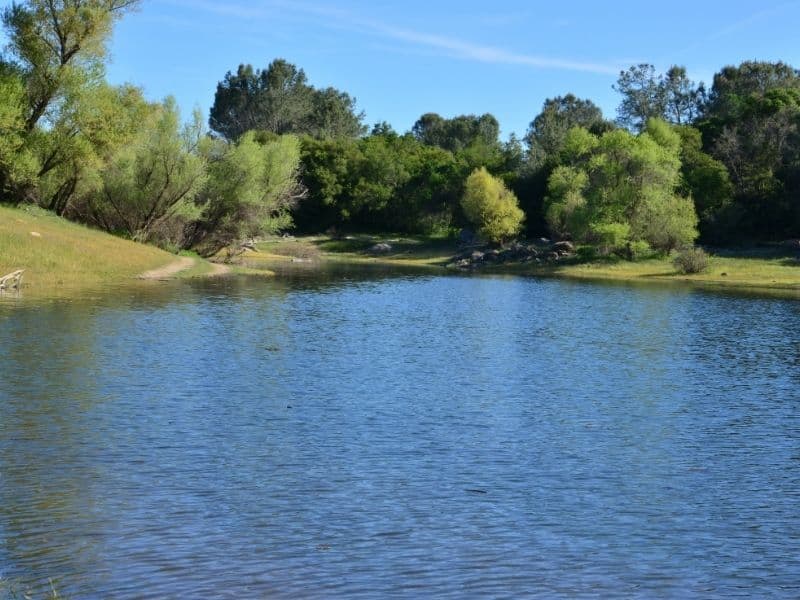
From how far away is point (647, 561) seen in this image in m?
13.2

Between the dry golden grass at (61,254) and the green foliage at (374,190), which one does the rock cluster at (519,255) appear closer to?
the green foliage at (374,190)

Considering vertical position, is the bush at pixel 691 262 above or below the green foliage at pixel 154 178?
below

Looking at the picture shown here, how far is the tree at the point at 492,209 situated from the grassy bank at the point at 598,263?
5734 millimetres

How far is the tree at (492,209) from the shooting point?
373ft

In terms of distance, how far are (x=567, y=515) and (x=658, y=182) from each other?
85244mm

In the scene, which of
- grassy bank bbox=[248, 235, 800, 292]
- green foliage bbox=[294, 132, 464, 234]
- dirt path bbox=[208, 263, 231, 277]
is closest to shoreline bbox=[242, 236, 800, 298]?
grassy bank bbox=[248, 235, 800, 292]

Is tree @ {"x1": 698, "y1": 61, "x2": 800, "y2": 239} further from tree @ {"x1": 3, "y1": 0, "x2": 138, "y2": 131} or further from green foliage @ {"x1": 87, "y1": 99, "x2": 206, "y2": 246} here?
tree @ {"x1": 3, "y1": 0, "x2": 138, "y2": 131}

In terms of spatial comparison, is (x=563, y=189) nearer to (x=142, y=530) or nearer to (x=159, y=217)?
(x=159, y=217)

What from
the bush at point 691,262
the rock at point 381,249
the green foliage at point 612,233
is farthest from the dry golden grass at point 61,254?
the rock at point 381,249

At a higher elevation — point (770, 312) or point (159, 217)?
point (159, 217)

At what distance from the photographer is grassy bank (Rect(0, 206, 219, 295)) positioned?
167 ft

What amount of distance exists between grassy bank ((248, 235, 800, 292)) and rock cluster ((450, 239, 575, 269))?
1.53 m

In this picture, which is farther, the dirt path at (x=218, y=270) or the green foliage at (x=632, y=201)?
the green foliage at (x=632, y=201)

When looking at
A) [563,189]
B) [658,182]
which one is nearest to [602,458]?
[658,182]
